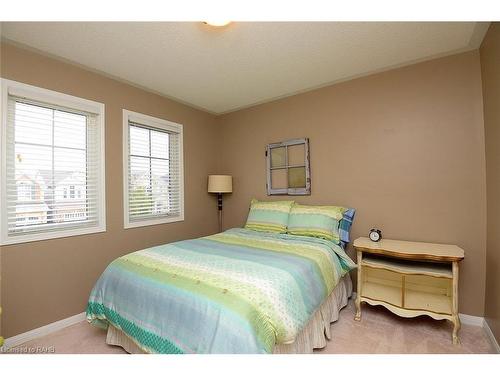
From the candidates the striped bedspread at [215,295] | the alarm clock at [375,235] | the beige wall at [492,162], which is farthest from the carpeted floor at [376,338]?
the alarm clock at [375,235]

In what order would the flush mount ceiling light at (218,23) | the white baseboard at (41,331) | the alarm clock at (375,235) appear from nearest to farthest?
the flush mount ceiling light at (218,23), the white baseboard at (41,331), the alarm clock at (375,235)

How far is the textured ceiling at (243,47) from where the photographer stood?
1729mm

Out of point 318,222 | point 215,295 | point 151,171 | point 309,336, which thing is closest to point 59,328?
point 151,171

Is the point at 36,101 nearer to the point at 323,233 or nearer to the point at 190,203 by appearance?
the point at 190,203

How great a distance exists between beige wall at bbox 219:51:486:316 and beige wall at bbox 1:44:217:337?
6.25ft

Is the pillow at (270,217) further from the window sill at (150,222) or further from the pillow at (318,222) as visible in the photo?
the window sill at (150,222)

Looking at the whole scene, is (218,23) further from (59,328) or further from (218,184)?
(59,328)

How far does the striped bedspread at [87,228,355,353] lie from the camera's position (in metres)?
1.15

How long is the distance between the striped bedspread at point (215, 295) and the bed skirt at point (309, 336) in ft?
0.52

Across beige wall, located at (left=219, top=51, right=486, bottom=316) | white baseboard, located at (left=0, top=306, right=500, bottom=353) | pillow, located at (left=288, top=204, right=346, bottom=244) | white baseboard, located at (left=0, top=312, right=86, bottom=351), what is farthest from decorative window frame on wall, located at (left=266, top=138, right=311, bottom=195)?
white baseboard, located at (left=0, top=312, right=86, bottom=351)

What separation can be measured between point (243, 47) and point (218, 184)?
187 cm

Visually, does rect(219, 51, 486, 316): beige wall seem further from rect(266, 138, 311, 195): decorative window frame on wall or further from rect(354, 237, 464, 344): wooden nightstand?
rect(354, 237, 464, 344): wooden nightstand

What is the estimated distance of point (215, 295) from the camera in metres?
1.24
